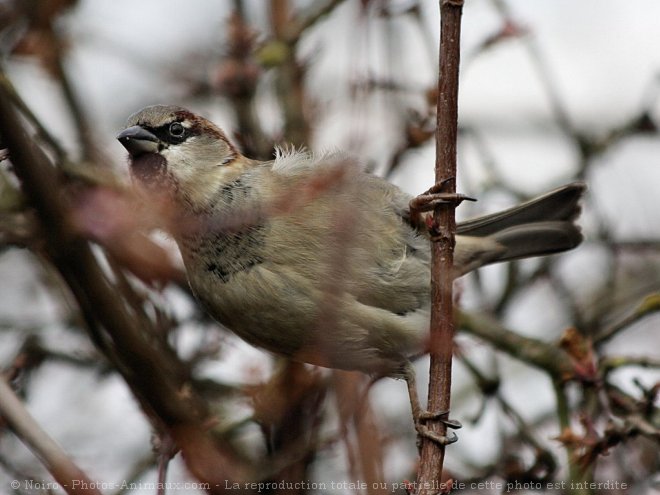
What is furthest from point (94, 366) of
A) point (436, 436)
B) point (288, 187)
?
point (436, 436)

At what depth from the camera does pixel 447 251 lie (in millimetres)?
2705

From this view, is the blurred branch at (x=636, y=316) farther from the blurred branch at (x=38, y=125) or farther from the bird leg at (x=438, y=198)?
the blurred branch at (x=38, y=125)

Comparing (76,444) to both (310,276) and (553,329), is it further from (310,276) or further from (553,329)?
(553,329)

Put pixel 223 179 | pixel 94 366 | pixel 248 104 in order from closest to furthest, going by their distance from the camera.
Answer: pixel 223 179 → pixel 94 366 → pixel 248 104

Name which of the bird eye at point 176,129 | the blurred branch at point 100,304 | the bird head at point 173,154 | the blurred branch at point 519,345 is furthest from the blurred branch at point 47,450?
the blurred branch at point 519,345

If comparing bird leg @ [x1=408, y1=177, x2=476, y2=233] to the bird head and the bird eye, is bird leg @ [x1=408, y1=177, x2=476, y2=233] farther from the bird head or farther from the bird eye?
the bird eye

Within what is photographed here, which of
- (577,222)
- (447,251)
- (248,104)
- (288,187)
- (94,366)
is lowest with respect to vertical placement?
(94,366)

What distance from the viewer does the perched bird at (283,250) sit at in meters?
3.33

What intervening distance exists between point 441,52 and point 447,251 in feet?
2.00

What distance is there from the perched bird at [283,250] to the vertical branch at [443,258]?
46 cm

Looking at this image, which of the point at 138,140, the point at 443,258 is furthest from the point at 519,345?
the point at 138,140

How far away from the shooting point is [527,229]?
4344 mm

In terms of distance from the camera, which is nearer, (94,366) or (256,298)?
(256,298)

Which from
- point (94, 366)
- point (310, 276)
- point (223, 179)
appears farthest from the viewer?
point (94, 366)
